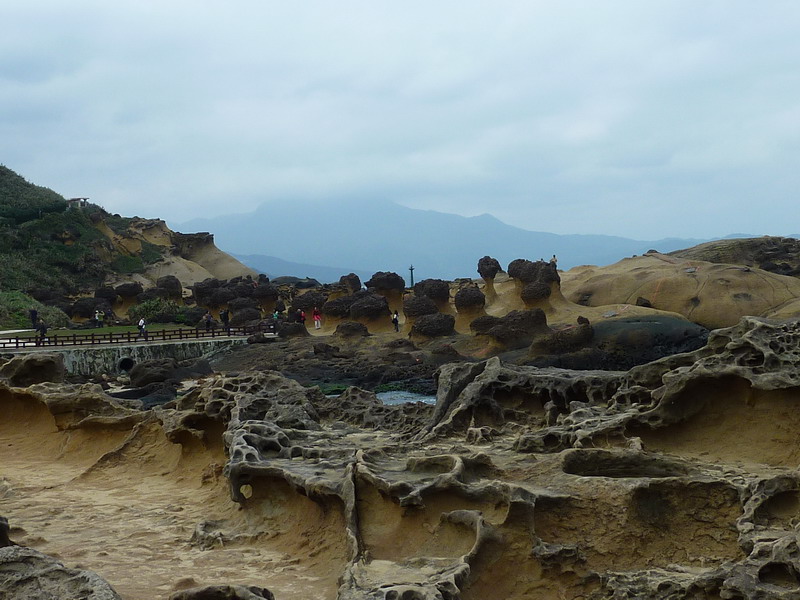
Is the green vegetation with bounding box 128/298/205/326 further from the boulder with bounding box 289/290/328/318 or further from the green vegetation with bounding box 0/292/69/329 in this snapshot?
the boulder with bounding box 289/290/328/318

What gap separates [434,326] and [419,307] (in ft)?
5.43

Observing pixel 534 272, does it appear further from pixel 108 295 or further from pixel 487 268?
pixel 108 295

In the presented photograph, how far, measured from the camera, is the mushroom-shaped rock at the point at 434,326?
28.4 metres

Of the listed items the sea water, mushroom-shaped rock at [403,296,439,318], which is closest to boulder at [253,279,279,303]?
mushroom-shaped rock at [403,296,439,318]

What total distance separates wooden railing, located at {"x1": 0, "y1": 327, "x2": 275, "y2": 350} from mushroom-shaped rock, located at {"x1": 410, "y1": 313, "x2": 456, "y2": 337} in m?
6.88

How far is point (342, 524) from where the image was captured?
283 inches

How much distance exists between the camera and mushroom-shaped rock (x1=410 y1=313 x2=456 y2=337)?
93.0ft

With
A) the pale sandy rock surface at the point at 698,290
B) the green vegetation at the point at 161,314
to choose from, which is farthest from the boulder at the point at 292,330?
the pale sandy rock surface at the point at 698,290

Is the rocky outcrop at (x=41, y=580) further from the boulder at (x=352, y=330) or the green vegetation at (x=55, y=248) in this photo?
the green vegetation at (x=55, y=248)

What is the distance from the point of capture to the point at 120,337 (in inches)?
1161

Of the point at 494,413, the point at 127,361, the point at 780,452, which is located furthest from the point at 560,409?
the point at 127,361

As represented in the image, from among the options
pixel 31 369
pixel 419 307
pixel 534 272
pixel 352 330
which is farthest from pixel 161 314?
pixel 31 369

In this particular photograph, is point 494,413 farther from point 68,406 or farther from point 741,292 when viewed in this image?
point 741,292

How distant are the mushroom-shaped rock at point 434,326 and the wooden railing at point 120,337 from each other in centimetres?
688
